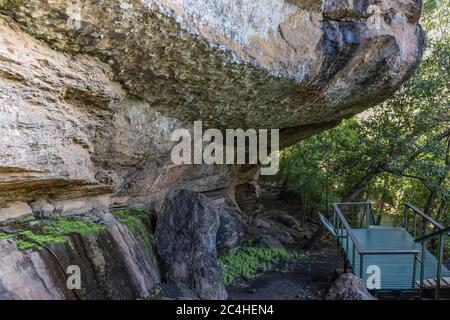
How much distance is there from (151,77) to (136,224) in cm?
292

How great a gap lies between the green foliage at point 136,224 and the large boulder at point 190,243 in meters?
0.25

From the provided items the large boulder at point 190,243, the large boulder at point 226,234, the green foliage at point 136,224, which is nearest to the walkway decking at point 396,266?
the large boulder at point 190,243

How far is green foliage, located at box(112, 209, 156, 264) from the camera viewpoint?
656 centimetres

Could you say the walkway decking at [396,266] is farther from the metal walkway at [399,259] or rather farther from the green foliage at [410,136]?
the green foliage at [410,136]

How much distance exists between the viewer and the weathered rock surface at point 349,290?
5.30 metres

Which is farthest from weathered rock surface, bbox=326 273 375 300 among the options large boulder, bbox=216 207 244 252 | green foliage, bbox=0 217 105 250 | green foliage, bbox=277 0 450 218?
green foliage, bbox=277 0 450 218

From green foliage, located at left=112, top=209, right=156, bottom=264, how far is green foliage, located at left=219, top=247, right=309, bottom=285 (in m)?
2.24

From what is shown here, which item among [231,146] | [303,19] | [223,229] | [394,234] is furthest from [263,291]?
[303,19]

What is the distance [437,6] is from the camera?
12055mm

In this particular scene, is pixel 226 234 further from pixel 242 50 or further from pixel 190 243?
pixel 242 50

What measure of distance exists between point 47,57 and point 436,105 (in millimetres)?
10101

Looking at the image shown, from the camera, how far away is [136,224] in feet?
22.1

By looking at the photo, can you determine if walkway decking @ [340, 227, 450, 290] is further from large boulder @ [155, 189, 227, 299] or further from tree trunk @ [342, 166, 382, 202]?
tree trunk @ [342, 166, 382, 202]

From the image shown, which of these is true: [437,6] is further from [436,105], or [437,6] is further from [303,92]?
[303,92]
